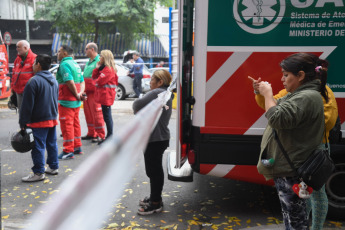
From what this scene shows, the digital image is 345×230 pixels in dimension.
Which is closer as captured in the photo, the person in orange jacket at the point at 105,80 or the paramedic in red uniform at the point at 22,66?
the paramedic in red uniform at the point at 22,66

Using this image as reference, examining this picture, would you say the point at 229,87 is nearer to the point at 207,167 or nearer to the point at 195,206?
the point at 207,167

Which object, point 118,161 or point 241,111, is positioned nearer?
point 118,161

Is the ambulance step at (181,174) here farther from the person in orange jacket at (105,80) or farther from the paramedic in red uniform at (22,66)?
the paramedic in red uniform at (22,66)

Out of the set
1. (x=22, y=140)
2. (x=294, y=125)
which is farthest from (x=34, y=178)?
(x=294, y=125)

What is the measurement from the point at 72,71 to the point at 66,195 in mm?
5560

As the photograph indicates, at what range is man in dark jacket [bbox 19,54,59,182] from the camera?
501 cm

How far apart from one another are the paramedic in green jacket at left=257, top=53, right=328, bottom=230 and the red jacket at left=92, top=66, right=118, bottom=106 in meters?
4.76

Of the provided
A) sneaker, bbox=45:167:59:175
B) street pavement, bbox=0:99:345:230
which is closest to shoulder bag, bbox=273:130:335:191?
street pavement, bbox=0:99:345:230

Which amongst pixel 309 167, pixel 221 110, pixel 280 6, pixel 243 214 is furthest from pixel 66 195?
pixel 243 214

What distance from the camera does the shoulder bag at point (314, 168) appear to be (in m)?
2.55

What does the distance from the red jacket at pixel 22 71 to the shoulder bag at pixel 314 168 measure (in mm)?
5404

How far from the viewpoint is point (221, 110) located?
146 inches

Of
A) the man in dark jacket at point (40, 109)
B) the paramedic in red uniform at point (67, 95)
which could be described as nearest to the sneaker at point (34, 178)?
the man in dark jacket at point (40, 109)

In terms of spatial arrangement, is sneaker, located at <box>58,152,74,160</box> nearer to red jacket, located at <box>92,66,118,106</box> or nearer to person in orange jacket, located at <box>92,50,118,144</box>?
person in orange jacket, located at <box>92,50,118,144</box>
